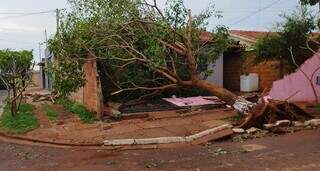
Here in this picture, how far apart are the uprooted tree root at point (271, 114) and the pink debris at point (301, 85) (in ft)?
7.79

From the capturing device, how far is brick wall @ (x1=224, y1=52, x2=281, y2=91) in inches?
786

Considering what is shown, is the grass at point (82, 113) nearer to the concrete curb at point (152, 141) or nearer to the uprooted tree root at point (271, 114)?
the concrete curb at point (152, 141)

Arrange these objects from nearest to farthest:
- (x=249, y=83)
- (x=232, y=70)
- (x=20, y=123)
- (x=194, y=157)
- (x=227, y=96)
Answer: (x=194, y=157) → (x=227, y=96) → (x=20, y=123) → (x=249, y=83) → (x=232, y=70)

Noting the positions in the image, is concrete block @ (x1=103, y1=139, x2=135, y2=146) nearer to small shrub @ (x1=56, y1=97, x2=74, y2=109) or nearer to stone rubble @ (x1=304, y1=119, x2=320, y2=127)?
stone rubble @ (x1=304, y1=119, x2=320, y2=127)

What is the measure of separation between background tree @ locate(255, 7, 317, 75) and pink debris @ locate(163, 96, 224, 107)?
11.1 ft

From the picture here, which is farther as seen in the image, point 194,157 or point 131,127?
point 131,127

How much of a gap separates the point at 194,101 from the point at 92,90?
11.9ft

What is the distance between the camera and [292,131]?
10594mm

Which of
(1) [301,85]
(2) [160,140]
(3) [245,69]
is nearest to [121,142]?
(2) [160,140]

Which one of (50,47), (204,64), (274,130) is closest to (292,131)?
(274,130)

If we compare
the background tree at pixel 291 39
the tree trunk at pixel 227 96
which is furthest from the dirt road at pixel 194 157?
the background tree at pixel 291 39

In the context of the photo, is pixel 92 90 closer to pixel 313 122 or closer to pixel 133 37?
pixel 133 37

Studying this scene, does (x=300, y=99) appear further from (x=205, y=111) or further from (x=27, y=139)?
(x=27, y=139)

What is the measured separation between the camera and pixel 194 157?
28.0 feet
